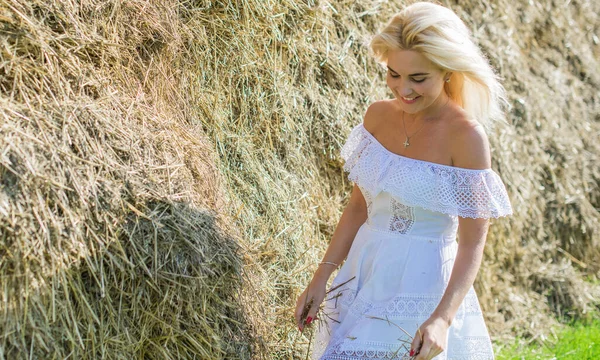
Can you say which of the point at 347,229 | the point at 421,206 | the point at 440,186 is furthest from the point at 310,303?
the point at 440,186

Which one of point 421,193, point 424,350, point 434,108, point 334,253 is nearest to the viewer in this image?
point 424,350

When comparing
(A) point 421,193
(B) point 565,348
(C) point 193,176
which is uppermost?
(A) point 421,193

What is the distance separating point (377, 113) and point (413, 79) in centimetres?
40

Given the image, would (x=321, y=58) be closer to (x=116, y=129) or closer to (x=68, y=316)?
(x=116, y=129)

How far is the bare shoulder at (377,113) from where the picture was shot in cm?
327

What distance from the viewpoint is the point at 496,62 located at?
544 centimetres

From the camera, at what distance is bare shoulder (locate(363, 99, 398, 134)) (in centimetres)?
327

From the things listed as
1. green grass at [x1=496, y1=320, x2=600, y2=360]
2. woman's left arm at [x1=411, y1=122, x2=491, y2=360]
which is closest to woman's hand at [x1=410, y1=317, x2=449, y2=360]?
woman's left arm at [x1=411, y1=122, x2=491, y2=360]

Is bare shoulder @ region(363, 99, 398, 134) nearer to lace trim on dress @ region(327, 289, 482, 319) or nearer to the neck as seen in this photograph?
the neck

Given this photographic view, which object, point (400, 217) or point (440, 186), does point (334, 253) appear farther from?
point (440, 186)

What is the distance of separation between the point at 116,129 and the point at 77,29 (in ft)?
Result: 1.59

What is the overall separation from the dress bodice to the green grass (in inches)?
76.1

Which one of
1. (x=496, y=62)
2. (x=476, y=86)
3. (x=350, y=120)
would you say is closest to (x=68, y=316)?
(x=476, y=86)

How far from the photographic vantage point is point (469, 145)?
291 centimetres
